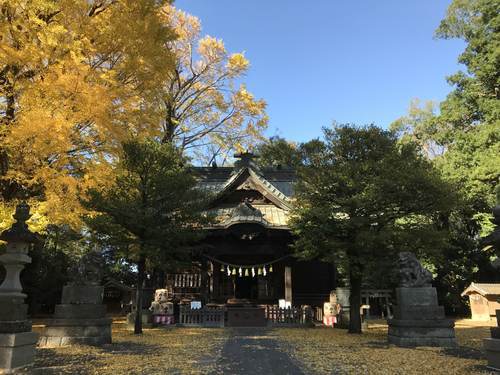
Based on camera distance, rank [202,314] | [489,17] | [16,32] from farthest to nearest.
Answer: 1. [489,17]
2. [202,314]
3. [16,32]

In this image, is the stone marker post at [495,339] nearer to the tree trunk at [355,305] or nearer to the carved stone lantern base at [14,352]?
the tree trunk at [355,305]

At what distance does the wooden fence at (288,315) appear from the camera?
16.9 m

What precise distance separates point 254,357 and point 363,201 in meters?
6.80

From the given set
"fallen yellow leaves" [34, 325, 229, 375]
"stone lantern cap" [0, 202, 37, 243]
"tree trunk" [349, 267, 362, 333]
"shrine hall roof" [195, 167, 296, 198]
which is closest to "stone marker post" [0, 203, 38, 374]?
"stone lantern cap" [0, 202, 37, 243]

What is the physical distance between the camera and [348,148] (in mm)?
14484

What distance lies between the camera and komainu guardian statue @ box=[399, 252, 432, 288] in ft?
36.8

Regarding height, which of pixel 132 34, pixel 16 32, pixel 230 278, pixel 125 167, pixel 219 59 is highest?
pixel 219 59

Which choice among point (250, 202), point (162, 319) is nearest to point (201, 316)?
point (162, 319)

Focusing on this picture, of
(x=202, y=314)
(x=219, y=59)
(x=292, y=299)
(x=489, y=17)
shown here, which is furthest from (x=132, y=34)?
(x=489, y=17)

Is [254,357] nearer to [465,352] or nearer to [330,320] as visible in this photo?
[465,352]

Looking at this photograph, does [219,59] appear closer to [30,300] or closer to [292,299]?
[292,299]

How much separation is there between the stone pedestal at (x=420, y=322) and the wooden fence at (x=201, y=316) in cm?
807

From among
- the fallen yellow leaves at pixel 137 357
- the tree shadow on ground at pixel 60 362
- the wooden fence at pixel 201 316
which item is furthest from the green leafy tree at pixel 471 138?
the tree shadow on ground at pixel 60 362

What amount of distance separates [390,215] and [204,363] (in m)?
8.77
